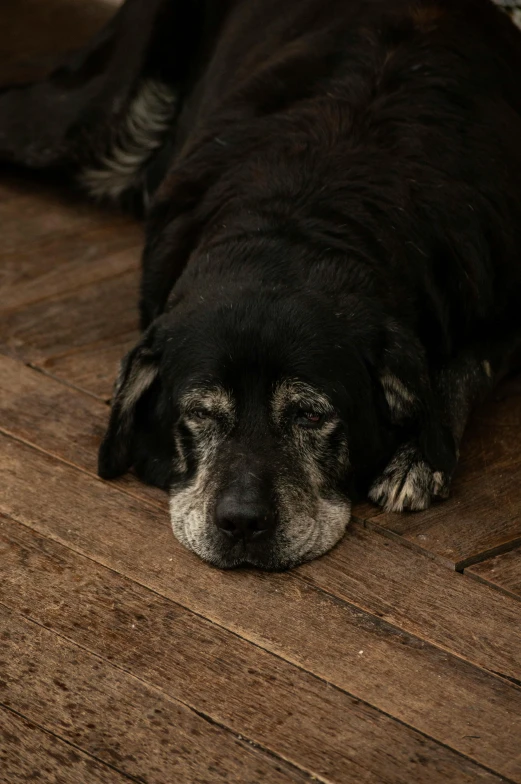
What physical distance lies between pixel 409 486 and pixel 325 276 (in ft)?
2.16

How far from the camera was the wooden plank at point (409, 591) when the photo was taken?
284cm

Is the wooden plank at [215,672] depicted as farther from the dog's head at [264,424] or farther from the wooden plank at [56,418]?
→ the wooden plank at [56,418]

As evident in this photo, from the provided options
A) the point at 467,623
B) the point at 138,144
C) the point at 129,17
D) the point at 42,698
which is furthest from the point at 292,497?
the point at 129,17

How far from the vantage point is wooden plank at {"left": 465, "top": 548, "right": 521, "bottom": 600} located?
3041 millimetres

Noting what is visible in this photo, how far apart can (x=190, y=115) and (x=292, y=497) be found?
254cm

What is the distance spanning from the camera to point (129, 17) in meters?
5.69

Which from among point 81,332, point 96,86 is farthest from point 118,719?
point 96,86

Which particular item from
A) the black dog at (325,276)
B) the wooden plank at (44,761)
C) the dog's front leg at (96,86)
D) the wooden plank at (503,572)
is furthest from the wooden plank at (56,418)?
the dog's front leg at (96,86)

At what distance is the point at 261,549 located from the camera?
3129 mm

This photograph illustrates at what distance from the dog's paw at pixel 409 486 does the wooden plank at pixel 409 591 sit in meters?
0.15

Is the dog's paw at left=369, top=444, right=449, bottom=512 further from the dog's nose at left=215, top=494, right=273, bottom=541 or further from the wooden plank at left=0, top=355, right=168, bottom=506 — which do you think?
the wooden plank at left=0, top=355, right=168, bottom=506

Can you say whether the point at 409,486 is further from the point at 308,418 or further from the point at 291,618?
the point at 291,618

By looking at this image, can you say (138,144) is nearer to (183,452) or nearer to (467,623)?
(183,452)

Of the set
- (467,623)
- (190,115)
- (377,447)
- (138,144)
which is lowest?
(138,144)
